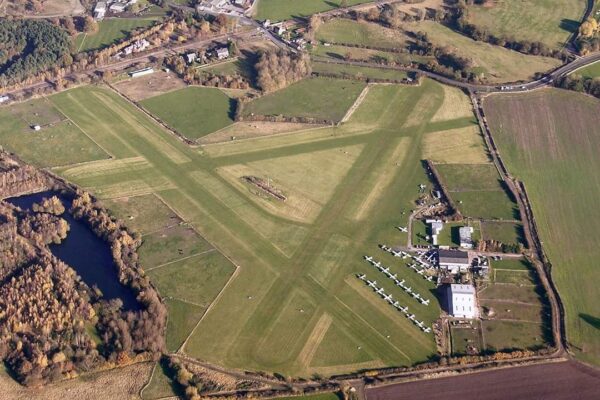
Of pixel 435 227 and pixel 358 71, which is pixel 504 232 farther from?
pixel 358 71

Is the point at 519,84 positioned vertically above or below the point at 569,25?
below

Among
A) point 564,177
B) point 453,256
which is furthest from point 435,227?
point 564,177

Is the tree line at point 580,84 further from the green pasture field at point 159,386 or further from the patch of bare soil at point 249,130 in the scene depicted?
the green pasture field at point 159,386

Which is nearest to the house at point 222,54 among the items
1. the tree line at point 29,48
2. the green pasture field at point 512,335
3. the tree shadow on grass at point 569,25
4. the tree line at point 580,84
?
the tree line at point 29,48

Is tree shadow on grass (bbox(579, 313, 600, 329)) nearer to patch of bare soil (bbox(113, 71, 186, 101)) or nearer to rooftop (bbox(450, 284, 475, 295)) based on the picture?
rooftop (bbox(450, 284, 475, 295))

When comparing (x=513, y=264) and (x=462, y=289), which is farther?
(x=513, y=264)

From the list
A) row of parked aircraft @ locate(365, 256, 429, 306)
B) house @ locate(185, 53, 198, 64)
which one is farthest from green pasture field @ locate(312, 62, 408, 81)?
row of parked aircraft @ locate(365, 256, 429, 306)
